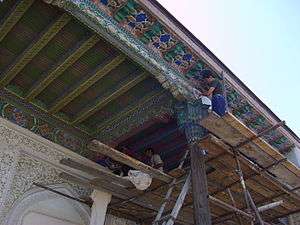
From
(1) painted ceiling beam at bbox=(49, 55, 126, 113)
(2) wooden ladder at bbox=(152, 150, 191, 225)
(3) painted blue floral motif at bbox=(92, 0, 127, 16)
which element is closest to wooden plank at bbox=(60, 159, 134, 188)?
(2) wooden ladder at bbox=(152, 150, 191, 225)

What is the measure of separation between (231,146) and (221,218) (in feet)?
4.89

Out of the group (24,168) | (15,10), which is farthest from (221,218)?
(15,10)

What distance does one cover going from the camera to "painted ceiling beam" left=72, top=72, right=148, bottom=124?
4895 mm

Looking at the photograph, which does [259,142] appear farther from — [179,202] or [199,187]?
[179,202]

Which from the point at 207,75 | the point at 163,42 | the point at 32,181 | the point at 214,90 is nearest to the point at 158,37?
the point at 163,42

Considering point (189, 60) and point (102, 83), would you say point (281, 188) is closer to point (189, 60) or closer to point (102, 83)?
point (189, 60)

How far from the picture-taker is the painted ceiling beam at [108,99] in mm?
4895

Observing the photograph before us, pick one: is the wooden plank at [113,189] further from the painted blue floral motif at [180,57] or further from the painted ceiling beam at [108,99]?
the painted blue floral motif at [180,57]


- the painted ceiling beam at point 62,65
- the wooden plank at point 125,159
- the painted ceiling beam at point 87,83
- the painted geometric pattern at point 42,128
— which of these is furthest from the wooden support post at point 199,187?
the painted geometric pattern at point 42,128

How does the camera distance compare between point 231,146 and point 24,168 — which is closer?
point 231,146

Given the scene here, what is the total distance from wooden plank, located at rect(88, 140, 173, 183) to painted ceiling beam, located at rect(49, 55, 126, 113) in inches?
44.2

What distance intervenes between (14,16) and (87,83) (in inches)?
48.8

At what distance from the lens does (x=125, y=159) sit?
13.7ft

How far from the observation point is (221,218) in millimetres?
5332
